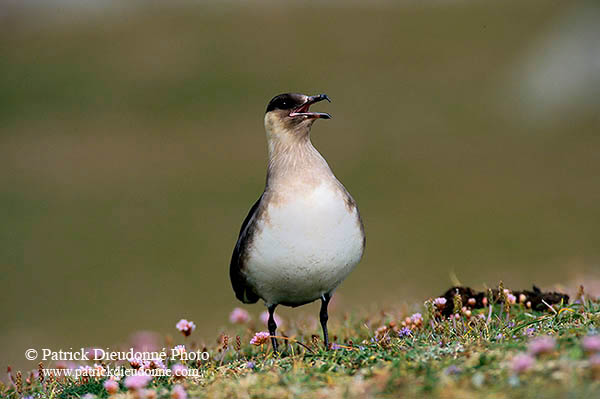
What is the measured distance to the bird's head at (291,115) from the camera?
21.2ft

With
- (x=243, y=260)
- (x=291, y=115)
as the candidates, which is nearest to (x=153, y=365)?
(x=243, y=260)

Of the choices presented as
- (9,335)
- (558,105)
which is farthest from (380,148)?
(9,335)

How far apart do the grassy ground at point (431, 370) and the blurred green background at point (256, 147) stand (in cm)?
335

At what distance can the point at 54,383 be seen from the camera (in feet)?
17.0

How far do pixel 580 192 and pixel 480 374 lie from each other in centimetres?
2000

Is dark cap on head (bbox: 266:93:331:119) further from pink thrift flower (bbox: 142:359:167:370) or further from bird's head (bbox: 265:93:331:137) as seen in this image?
pink thrift flower (bbox: 142:359:167:370)

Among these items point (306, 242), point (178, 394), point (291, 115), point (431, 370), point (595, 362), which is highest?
point (291, 115)

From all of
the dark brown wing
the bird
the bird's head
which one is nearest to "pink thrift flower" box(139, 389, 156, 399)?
the bird

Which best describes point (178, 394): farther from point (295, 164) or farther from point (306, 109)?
point (306, 109)

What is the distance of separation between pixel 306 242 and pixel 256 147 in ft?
74.2

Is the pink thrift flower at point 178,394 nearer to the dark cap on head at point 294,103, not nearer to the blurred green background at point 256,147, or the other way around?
the dark cap on head at point 294,103

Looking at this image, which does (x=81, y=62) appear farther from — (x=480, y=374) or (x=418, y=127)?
(x=480, y=374)

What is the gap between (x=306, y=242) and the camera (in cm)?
561

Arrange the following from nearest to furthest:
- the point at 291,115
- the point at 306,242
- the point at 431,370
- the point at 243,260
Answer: the point at 431,370 < the point at 306,242 < the point at 243,260 < the point at 291,115
